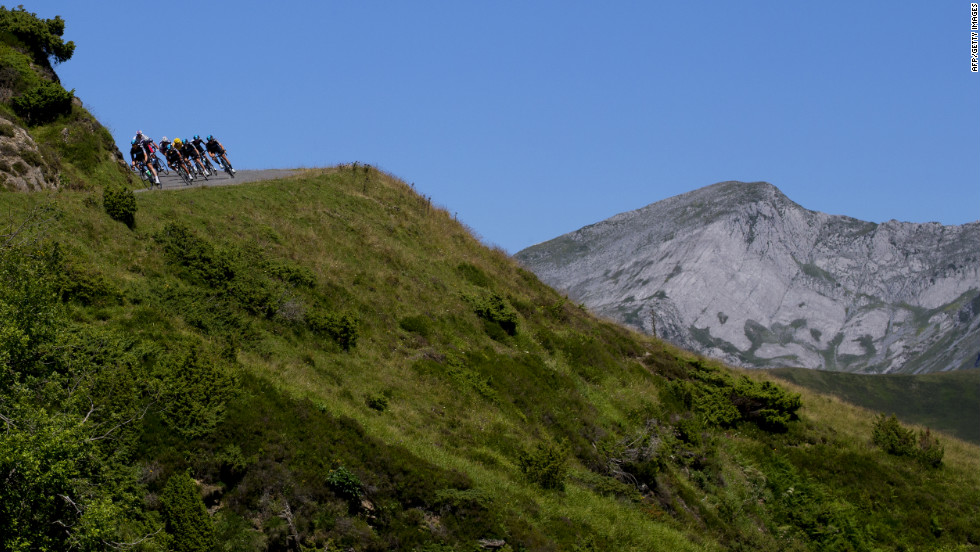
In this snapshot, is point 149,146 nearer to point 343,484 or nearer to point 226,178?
point 226,178

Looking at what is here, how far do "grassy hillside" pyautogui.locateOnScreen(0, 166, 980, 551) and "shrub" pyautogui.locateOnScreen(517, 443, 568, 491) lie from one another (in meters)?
0.08

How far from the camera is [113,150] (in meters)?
43.4

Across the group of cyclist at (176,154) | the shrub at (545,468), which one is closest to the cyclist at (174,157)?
the group of cyclist at (176,154)

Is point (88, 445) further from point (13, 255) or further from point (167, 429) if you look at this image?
point (13, 255)

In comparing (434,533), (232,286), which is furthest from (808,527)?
(232,286)

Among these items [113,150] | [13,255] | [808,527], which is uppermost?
[113,150]

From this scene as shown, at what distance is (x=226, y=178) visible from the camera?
47719mm

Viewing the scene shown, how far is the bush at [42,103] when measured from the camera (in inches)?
1593

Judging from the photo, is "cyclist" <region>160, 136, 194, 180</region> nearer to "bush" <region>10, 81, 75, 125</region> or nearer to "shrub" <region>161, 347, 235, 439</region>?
"bush" <region>10, 81, 75, 125</region>

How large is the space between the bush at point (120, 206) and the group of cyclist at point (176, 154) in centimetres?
1229

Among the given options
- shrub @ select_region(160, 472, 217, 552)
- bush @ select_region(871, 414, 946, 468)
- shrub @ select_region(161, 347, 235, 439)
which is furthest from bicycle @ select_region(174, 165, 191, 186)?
bush @ select_region(871, 414, 946, 468)

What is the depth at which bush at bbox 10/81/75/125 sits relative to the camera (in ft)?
133

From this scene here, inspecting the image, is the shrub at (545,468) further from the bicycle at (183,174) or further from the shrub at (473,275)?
the bicycle at (183,174)

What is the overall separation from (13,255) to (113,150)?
27799 mm
